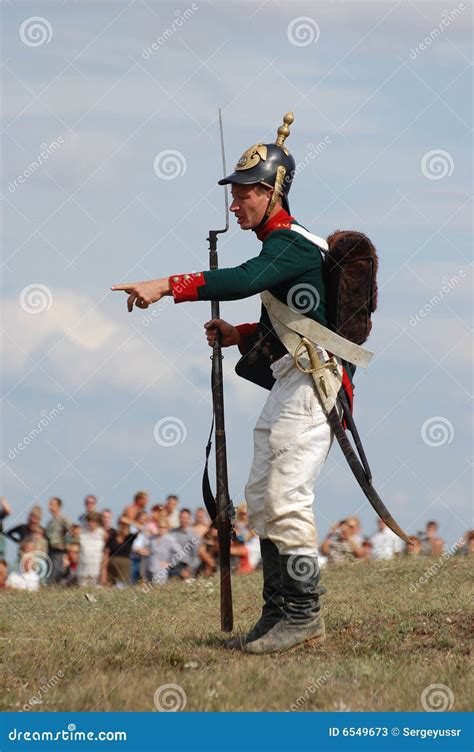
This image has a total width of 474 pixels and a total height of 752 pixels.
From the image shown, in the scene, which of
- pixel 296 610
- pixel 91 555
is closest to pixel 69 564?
pixel 91 555

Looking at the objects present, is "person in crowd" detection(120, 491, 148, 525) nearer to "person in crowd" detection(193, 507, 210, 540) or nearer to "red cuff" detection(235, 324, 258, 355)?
"person in crowd" detection(193, 507, 210, 540)

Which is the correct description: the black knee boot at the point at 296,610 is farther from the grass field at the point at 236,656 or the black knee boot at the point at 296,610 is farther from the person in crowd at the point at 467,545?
the person in crowd at the point at 467,545

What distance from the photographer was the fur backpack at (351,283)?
8.60 meters

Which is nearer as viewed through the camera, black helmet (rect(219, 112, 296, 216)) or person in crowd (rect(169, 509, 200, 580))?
black helmet (rect(219, 112, 296, 216))

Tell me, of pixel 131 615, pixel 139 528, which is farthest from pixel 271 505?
pixel 139 528

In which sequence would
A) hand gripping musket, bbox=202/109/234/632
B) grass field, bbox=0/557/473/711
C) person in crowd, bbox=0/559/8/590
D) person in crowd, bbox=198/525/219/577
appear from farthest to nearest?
person in crowd, bbox=198/525/219/577, person in crowd, bbox=0/559/8/590, hand gripping musket, bbox=202/109/234/632, grass field, bbox=0/557/473/711

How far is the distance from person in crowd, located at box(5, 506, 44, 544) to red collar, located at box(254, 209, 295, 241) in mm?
9045

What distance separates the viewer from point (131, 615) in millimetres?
12375

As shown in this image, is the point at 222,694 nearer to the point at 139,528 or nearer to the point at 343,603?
the point at 343,603

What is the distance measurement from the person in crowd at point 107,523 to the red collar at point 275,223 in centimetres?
901

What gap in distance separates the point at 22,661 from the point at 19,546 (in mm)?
8444

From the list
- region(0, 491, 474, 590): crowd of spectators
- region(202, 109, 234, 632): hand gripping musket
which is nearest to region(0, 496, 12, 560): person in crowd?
region(0, 491, 474, 590): crowd of spectators

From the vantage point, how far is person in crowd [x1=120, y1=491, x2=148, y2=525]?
56.4 ft

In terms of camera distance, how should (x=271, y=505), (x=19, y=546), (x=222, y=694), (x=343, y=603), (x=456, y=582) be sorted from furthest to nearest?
(x=19, y=546) < (x=456, y=582) < (x=343, y=603) < (x=271, y=505) < (x=222, y=694)
